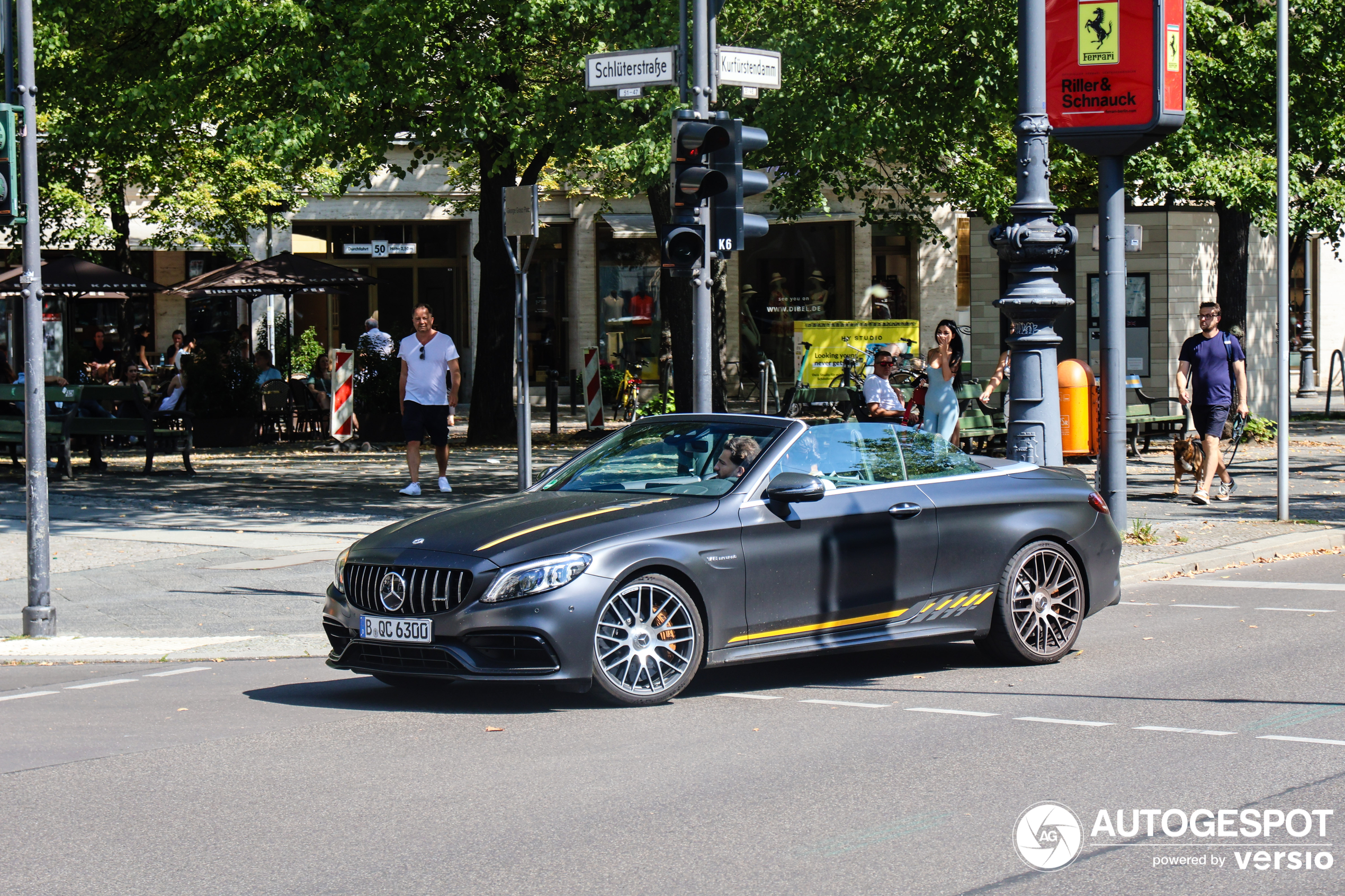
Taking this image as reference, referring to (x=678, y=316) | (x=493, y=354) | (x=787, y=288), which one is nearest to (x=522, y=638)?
(x=678, y=316)

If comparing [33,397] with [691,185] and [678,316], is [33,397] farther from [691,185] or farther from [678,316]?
[678,316]

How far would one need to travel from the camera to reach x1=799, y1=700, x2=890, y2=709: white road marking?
7715 millimetres

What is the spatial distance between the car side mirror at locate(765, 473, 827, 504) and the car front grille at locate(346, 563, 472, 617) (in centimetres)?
156

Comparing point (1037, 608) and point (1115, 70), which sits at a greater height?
point (1115, 70)

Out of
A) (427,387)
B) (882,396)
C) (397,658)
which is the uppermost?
(427,387)

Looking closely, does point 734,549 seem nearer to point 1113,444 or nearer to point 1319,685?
point 1319,685

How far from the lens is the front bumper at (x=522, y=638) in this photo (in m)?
7.25

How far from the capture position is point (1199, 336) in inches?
642

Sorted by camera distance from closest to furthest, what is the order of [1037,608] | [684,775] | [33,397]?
1. [684,775]
2. [1037,608]
3. [33,397]

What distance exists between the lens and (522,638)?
7.28 metres

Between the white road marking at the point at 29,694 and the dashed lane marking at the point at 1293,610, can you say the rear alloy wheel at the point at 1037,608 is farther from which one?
the white road marking at the point at 29,694

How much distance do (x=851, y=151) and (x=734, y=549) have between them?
10078 millimetres

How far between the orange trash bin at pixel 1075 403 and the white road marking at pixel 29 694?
11.6 meters

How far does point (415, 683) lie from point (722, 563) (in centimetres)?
180
